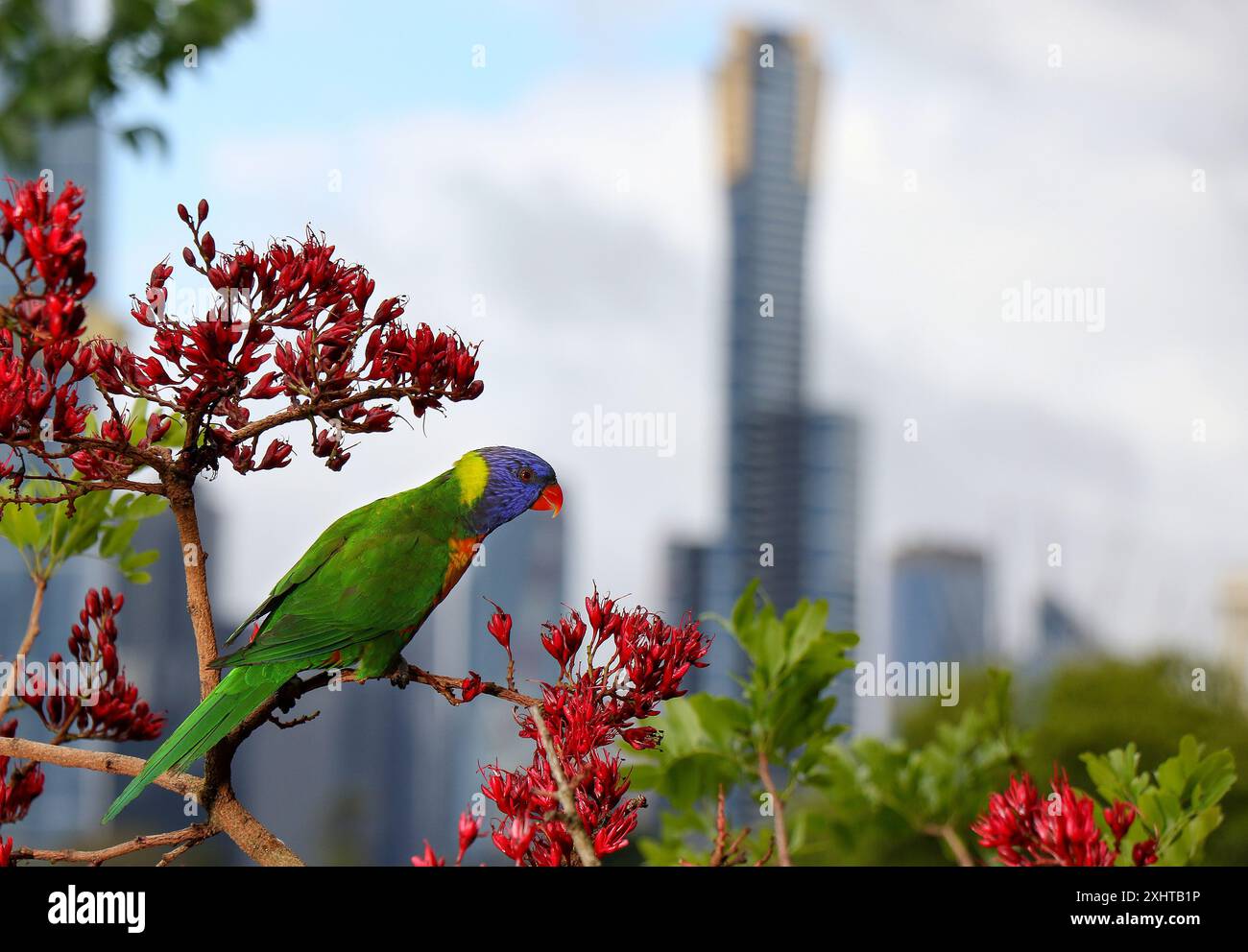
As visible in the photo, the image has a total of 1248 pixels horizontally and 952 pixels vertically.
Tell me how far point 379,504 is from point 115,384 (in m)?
0.34

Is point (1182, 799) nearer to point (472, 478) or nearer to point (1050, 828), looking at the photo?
point (1050, 828)

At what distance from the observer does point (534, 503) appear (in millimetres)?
1363

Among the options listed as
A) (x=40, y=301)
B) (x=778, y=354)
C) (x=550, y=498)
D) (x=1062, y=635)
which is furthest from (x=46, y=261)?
(x=778, y=354)

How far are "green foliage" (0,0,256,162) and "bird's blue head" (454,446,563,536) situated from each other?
4.41 m

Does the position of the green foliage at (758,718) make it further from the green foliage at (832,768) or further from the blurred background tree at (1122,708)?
the blurred background tree at (1122,708)

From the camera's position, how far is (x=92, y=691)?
1.56 m

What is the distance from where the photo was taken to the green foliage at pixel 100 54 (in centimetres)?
514

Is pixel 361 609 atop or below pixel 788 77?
below

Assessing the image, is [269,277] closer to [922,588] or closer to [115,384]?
[115,384]

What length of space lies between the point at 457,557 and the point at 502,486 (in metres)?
0.11

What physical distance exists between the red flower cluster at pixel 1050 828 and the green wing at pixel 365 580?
0.77m

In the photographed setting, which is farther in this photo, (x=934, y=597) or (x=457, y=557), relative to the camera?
(x=934, y=597)

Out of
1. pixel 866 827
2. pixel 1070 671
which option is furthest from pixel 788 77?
pixel 866 827

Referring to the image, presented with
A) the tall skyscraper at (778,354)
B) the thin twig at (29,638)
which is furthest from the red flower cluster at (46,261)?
the tall skyscraper at (778,354)
